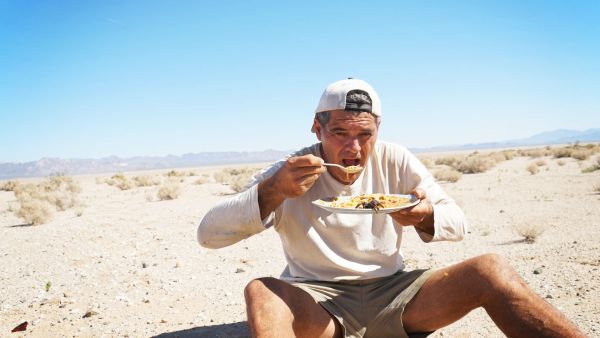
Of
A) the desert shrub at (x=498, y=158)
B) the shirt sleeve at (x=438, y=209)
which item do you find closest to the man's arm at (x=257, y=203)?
the shirt sleeve at (x=438, y=209)

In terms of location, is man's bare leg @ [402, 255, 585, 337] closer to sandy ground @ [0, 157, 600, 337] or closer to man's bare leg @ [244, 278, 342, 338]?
man's bare leg @ [244, 278, 342, 338]

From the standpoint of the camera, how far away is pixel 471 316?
3.61m

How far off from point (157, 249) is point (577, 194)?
31.7 ft

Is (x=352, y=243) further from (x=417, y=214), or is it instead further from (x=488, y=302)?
(x=488, y=302)

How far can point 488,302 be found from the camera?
7.25 feet

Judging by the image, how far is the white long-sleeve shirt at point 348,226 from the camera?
2457mm

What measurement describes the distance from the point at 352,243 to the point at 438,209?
0.56 meters

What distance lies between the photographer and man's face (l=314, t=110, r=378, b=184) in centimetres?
255

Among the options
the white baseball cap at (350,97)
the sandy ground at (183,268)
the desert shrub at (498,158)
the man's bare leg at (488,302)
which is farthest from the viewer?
the desert shrub at (498,158)

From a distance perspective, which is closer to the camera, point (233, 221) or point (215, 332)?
point (233, 221)

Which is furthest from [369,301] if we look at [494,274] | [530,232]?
[530,232]

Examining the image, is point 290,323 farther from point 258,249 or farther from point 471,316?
point 258,249

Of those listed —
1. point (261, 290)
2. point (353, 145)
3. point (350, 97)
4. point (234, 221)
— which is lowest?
point (261, 290)

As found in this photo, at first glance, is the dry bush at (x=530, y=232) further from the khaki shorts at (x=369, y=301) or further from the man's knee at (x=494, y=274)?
the man's knee at (x=494, y=274)
